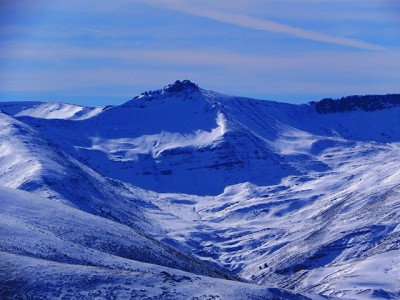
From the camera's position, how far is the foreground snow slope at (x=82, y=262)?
263ft

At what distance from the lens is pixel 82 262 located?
94.3 m

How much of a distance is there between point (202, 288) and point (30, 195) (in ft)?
164

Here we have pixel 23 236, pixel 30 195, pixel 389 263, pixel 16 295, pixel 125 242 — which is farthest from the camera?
pixel 389 263

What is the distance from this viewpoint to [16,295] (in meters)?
77.8

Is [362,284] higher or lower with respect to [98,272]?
lower

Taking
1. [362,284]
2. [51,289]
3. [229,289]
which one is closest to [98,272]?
[51,289]

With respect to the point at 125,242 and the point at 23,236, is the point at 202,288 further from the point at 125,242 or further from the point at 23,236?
the point at 125,242

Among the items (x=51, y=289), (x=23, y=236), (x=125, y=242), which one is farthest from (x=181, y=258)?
(x=51, y=289)

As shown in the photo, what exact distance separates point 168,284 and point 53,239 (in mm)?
21562

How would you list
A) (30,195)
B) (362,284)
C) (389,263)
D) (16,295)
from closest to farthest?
(16,295) → (30,195) → (362,284) → (389,263)

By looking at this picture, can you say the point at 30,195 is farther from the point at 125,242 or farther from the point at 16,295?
the point at 16,295

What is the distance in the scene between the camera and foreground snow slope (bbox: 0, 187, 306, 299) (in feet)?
263

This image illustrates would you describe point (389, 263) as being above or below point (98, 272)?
below

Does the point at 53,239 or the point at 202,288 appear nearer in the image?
the point at 202,288
